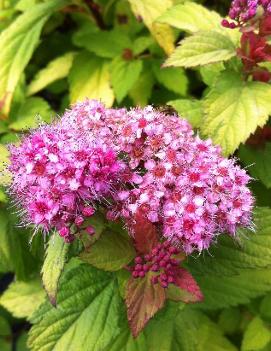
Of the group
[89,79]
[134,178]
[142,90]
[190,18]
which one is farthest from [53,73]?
[134,178]

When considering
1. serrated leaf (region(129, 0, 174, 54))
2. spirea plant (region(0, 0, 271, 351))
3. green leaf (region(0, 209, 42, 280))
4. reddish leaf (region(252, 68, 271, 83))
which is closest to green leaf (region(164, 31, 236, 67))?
spirea plant (region(0, 0, 271, 351))

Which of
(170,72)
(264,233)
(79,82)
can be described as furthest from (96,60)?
(264,233)

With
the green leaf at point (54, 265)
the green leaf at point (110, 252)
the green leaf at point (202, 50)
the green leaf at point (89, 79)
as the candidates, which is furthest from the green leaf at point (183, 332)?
the green leaf at point (89, 79)

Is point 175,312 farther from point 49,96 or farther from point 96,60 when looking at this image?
point 49,96

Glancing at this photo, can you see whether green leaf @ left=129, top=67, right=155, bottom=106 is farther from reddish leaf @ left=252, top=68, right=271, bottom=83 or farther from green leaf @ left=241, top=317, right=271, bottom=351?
green leaf @ left=241, top=317, right=271, bottom=351

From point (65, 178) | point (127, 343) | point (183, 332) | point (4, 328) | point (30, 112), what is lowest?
point (4, 328)

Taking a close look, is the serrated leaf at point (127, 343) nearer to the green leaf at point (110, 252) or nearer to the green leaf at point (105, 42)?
the green leaf at point (110, 252)

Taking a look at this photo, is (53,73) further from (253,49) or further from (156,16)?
(253,49)
